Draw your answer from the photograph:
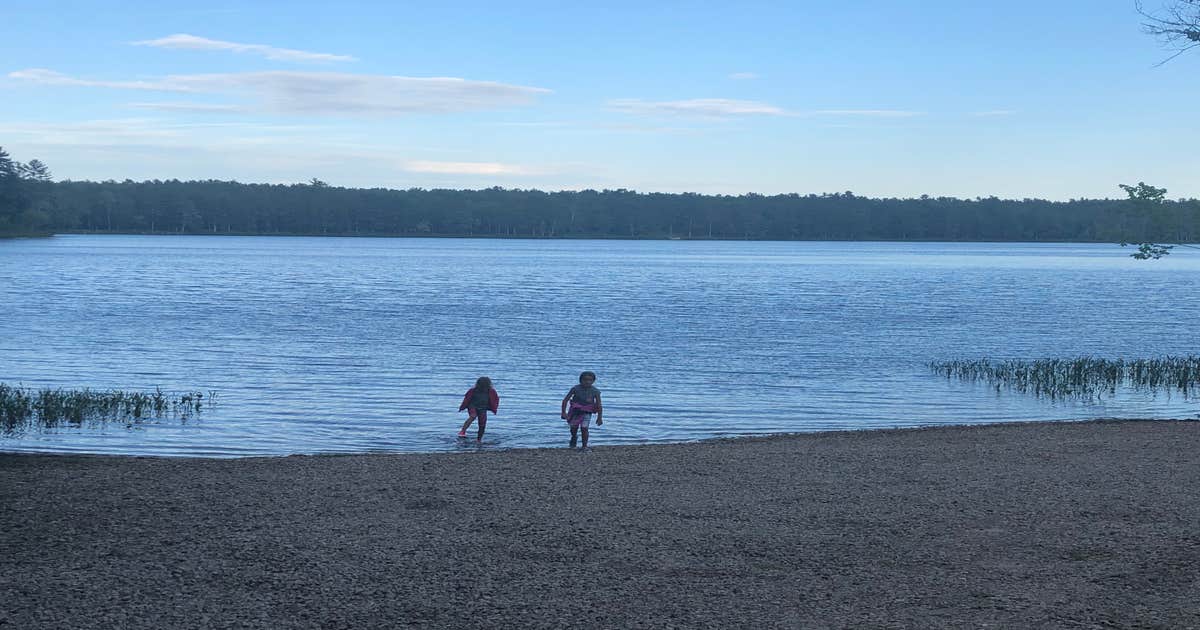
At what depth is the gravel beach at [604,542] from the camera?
8016mm

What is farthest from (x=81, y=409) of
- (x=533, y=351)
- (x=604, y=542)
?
(x=533, y=351)

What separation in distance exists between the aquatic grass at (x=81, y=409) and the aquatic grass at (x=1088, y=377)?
1913 cm

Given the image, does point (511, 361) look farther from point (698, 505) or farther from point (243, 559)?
point (243, 559)

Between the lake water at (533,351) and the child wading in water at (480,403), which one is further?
the lake water at (533,351)

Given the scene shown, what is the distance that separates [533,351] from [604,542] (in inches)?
1109

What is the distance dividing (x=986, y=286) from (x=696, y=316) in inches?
1829

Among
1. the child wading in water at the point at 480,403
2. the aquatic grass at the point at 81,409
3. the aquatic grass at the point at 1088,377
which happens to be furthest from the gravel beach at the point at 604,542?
the aquatic grass at the point at 1088,377

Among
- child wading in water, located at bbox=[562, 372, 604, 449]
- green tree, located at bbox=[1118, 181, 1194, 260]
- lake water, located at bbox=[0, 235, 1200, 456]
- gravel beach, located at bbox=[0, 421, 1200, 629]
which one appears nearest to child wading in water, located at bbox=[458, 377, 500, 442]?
lake water, located at bbox=[0, 235, 1200, 456]

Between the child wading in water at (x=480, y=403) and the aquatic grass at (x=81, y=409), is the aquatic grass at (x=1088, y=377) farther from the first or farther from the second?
the aquatic grass at (x=81, y=409)

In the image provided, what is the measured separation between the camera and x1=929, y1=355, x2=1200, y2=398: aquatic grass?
27766mm

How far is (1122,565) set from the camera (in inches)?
365

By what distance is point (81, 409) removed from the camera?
21078 mm

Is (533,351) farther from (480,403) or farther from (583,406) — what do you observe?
(583,406)

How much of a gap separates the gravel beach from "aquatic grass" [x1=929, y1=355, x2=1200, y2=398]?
13.2 metres
